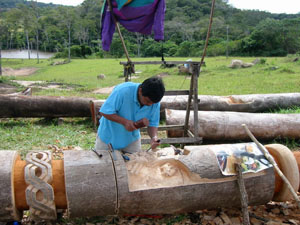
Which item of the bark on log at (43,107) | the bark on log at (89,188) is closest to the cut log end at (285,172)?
the bark on log at (89,188)

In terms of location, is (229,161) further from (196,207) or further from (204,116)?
(204,116)

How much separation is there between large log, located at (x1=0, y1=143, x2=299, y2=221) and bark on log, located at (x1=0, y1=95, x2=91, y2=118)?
12.3 feet

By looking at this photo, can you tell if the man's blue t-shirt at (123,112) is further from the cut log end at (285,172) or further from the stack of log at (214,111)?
the stack of log at (214,111)

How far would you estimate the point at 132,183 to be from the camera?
2.48 m

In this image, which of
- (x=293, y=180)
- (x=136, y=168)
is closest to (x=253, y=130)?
(x=293, y=180)

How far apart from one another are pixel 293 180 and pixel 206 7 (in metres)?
63.5

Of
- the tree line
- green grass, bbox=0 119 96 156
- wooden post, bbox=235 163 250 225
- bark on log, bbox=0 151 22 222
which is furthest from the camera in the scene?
the tree line

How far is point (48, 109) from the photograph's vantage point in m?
6.21

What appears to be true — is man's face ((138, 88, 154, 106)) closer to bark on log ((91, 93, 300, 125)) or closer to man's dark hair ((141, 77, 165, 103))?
man's dark hair ((141, 77, 165, 103))

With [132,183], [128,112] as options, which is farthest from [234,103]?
[132,183]

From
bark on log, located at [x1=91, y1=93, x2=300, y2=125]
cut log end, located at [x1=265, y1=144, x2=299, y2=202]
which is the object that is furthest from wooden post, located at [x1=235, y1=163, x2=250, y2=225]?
bark on log, located at [x1=91, y1=93, x2=300, y2=125]

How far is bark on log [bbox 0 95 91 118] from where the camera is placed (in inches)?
239

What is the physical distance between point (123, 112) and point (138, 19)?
1868 millimetres

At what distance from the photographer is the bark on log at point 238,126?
4984mm
